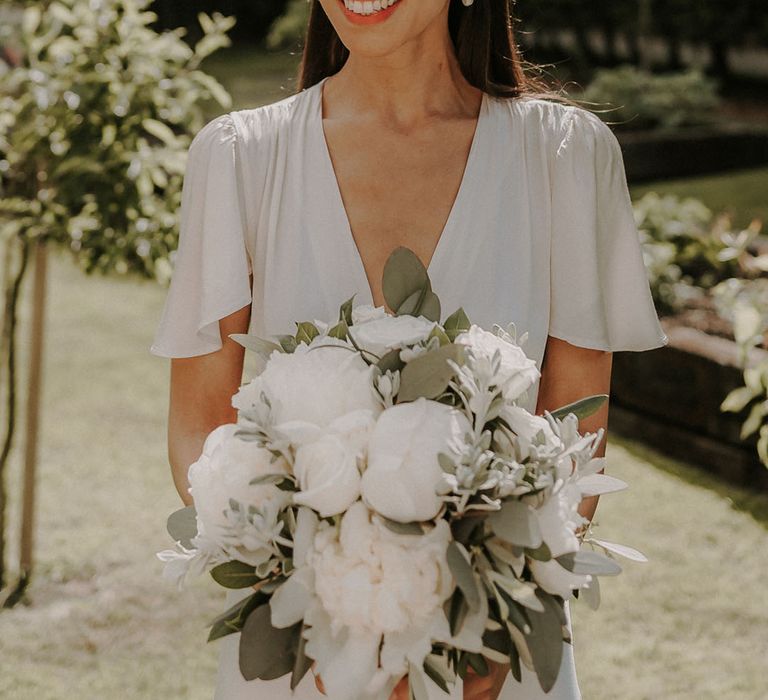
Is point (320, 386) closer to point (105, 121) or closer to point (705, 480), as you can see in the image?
point (105, 121)

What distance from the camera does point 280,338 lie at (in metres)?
1.55

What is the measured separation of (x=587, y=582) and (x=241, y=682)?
671 millimetres

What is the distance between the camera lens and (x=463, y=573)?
1.33 meters

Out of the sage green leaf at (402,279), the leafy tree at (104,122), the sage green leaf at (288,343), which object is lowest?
the leafy tree at (104,122)

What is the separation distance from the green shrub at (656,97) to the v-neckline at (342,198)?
997cm

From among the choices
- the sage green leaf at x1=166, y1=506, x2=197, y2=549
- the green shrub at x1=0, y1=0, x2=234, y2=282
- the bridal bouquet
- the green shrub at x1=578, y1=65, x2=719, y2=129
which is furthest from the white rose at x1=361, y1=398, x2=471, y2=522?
the green shrub at x1=578, y1=65, x2=719, y2=129

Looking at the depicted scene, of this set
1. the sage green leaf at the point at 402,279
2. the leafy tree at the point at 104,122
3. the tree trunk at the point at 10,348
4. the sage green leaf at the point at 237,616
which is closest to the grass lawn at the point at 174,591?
the tree trunk at the point at 10,348

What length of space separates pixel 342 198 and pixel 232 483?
68 cm

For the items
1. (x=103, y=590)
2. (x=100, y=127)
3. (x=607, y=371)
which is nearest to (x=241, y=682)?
(x=607, y=371)

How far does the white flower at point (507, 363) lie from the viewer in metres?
1.43

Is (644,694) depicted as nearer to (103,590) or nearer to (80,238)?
(103,590)

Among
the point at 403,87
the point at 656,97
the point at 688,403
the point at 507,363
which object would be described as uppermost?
the point at 403,87

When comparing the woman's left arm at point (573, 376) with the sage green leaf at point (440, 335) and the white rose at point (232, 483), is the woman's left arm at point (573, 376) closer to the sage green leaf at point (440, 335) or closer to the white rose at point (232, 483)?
the sage green leaf at point (440, 335)

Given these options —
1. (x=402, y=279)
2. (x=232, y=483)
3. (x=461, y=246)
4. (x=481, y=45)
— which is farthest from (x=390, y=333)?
(x=481, y=45)
